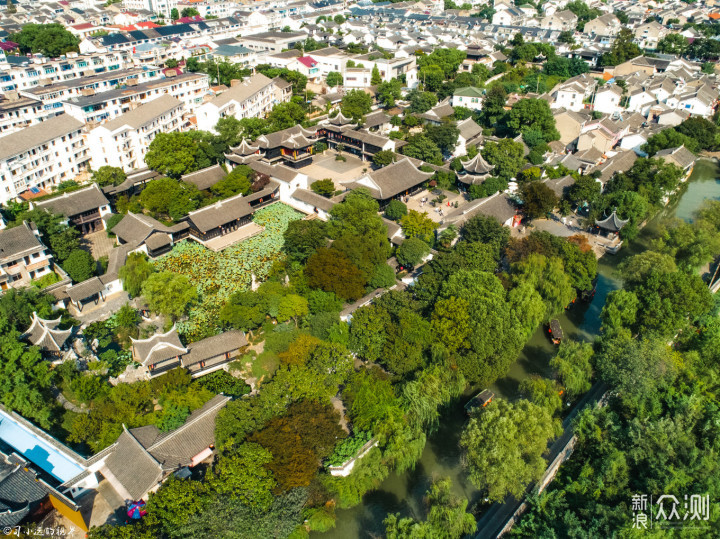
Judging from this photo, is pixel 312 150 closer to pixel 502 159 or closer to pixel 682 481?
pixel 502 159

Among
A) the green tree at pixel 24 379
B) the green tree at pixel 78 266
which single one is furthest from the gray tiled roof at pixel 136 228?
the green tree at pixel 24 379

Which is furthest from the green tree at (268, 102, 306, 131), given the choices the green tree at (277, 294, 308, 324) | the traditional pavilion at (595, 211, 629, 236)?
the traditional pavilion at (595, 211, 629, 236)

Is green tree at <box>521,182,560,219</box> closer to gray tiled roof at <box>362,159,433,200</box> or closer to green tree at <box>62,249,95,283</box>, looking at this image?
gray tiled roof at <box>362,159,433,200</box>

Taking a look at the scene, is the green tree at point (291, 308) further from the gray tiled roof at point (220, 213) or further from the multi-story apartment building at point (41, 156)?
the multi-story apartment building at point (41, 156)

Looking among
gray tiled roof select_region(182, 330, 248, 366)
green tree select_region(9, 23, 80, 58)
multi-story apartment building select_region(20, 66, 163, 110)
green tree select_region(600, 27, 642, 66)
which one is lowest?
gray tiled roof select_region(182, 330, 248, 366)

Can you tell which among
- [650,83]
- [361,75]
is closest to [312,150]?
[361,75]

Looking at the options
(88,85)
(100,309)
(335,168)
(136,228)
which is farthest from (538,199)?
(88,85)

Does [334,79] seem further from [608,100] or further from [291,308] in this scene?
[291,308]
